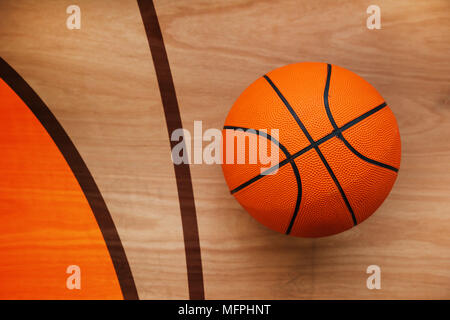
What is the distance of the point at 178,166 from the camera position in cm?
143

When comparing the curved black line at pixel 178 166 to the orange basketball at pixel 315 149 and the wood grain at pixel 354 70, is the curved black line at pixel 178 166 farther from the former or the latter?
the orange basketball at pixel 315 149

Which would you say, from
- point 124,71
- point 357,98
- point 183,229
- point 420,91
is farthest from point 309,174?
point 124,71

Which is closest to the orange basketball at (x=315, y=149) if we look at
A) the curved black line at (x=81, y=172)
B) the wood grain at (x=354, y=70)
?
the wood grain at (x=354, y=70)

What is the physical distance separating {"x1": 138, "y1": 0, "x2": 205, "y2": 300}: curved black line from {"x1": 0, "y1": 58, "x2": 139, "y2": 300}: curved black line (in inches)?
10.6

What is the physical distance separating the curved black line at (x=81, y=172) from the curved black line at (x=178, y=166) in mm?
270

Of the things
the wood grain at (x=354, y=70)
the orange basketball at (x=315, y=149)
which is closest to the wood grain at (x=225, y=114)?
the wood grain at (x=354, y=70)

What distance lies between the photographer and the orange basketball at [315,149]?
3.29ft

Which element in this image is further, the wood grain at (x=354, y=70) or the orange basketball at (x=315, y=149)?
the wood grain at (x=354, y=70)

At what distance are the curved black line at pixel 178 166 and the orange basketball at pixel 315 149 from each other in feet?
1.23

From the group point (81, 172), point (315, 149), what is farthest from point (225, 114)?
point (81, 172)

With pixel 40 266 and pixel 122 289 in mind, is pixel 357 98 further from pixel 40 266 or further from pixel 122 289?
pixel 40 266

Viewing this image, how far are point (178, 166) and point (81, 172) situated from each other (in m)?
0.43

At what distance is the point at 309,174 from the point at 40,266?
4.07ft

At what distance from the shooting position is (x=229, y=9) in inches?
57.1
